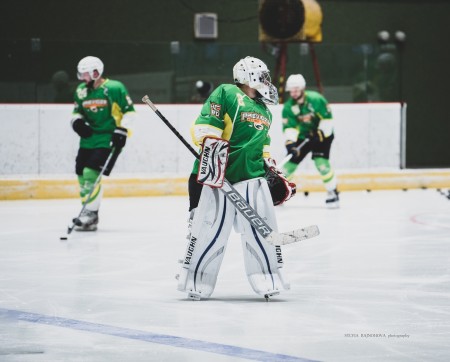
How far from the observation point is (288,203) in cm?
1489

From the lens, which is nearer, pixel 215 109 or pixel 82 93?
pixel 215 109

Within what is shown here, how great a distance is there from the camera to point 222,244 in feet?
24.3

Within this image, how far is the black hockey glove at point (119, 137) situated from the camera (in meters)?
11.4

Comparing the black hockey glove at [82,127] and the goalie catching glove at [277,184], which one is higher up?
the black hockey glove at [82,127]

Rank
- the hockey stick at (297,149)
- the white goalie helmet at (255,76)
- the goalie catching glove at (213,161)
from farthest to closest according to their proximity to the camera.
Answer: the hockey stick at (297,149) < the white goalie helmet at (255,76) < the goalie catching glove at (213,161)

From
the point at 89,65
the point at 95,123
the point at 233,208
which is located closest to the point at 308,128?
the point at 95,123

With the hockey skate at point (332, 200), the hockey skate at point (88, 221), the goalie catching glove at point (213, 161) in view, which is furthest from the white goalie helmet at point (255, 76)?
the hockey skate at point (332, 200)

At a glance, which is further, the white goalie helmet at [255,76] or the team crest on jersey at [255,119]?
the white goalie helmet at [255,76]

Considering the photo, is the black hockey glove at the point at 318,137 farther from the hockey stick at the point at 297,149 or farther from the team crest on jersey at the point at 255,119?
the team crest on jersey at the point at 255,119

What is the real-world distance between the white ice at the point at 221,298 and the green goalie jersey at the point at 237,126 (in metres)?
0.79

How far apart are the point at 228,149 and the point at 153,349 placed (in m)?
1.67

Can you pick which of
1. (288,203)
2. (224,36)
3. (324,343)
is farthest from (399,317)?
(224,36)

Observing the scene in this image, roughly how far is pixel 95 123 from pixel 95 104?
7.7 inches

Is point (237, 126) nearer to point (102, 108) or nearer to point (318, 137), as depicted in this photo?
point (102, 108)
